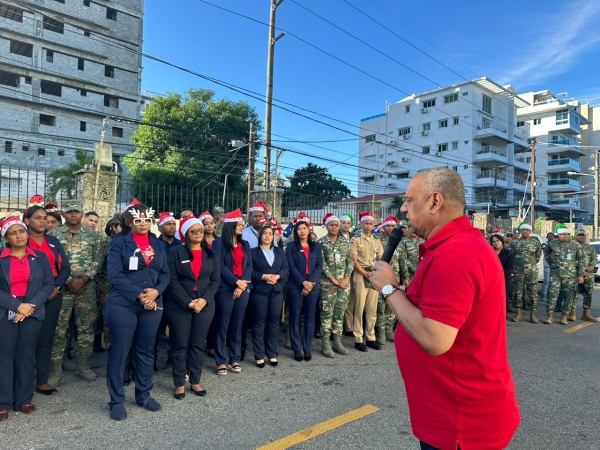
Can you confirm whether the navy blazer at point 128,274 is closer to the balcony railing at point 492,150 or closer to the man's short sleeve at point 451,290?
the man's short sleeve at point 451,290

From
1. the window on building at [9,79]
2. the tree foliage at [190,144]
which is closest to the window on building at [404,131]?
the tree foliage at [190,144]

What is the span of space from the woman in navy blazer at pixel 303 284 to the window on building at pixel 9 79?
125 feet

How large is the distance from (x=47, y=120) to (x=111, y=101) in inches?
235

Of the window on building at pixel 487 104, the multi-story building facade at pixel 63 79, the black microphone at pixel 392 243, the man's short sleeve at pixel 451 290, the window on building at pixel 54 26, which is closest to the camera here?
the man's short sleeve at pixel 451 290

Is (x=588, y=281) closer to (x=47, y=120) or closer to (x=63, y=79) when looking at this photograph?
(x=47, y=120)

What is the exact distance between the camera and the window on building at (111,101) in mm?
38312

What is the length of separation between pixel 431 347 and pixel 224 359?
4.02m

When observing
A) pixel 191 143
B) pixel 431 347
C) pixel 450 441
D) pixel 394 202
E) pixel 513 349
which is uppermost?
pixel 191 143

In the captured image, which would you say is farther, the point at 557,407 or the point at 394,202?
the point at 394,202

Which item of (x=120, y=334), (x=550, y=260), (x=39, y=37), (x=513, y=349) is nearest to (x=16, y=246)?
(x=120, y=334)

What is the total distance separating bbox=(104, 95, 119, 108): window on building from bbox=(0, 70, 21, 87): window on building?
6.96 m

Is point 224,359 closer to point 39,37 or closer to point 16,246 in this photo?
point 16,246

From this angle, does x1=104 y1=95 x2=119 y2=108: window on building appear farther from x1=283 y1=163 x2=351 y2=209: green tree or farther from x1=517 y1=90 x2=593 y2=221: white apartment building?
x1=517 y1=90 x2=593 y2=221: white apartment building

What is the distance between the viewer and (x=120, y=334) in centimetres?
384
